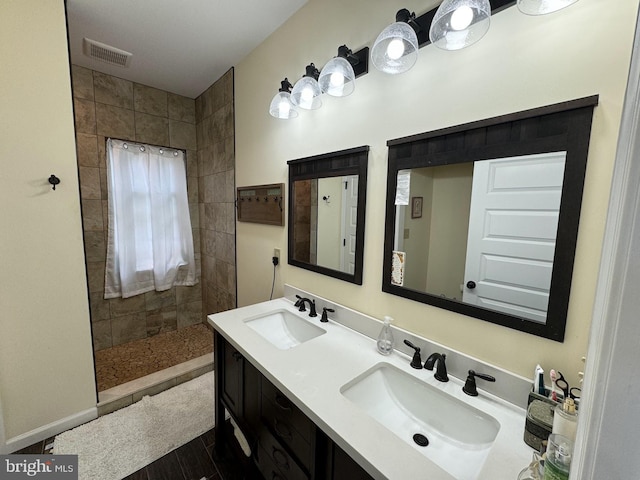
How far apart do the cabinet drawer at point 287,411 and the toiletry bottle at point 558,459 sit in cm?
58

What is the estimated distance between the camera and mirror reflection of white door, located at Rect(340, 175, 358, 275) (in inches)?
52.4

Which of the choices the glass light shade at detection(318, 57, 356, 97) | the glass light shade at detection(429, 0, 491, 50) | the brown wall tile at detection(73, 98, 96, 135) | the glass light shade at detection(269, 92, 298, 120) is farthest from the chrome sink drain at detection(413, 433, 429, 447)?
the brown wall tile at detection(73, 98, 96, 135)

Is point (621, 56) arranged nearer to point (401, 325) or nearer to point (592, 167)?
point (592, 167)

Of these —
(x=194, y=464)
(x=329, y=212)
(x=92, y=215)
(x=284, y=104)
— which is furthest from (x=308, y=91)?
(x=92, y=215)

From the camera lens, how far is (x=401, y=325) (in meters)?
1.15

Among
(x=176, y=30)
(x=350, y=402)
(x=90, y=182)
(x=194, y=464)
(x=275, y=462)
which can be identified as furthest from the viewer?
(x=90, y=182)

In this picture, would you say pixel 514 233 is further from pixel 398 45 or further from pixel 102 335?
pixel 102 335

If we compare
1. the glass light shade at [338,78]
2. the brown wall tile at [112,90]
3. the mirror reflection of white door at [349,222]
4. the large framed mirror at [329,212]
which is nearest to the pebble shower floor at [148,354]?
the large framed mirror at [329,212]

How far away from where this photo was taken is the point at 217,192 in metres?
2.62

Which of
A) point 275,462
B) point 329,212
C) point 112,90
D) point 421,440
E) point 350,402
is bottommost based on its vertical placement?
point 275,462

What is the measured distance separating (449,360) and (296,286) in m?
0.99

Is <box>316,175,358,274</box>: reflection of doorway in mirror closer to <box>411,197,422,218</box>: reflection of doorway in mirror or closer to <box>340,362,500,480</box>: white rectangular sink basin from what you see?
<box>411,197,422,218</box>: reflection of doorway in mirror

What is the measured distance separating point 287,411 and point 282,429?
0.11 metres

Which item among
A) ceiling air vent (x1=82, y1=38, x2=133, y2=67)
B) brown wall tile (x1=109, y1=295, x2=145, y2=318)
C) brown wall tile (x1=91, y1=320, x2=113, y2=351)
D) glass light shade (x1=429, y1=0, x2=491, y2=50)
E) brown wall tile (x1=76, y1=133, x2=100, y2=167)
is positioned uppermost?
ceiling air vent (x1=82, y1=38, x2=133, y2=67)
